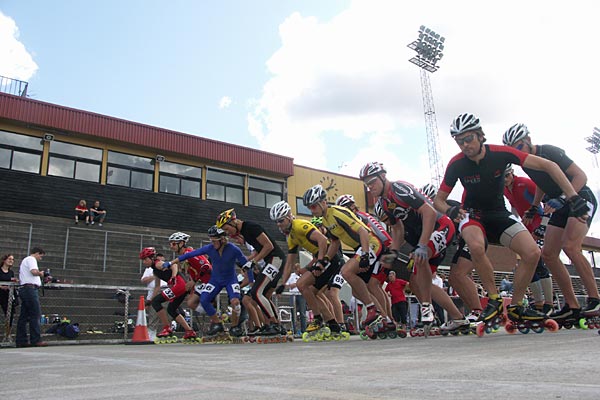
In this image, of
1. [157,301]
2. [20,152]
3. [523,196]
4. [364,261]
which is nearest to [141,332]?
[157,301]

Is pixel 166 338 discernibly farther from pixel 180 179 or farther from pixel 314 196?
pixel 180 179

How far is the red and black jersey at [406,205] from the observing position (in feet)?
21.2

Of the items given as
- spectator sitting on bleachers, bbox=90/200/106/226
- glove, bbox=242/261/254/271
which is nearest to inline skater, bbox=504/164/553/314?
glove, bbox=242/261/254/271

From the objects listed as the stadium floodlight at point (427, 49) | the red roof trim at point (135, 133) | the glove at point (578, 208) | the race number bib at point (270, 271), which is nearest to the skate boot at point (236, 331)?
the race number bib at point (270, 271)

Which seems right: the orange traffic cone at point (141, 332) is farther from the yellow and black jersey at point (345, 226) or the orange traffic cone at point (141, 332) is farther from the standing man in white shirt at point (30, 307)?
the yellow and black jersey at point (345, 226)

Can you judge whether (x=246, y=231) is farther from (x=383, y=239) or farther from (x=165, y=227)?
(x=165, y=227)

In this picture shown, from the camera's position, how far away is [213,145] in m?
28.5

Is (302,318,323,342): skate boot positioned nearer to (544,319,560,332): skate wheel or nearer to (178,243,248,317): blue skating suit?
(178,243,248,317): blue skating suit

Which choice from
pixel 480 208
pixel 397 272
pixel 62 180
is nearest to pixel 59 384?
pixel 480 208

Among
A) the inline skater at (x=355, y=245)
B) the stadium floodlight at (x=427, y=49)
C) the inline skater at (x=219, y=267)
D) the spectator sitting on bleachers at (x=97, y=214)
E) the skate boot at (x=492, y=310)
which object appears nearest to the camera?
the skate boot at (x=492, y=310)

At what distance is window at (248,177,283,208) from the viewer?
99.0 feet

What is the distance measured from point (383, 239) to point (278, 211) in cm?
182

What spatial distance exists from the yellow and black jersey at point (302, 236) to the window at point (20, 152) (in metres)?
18.1

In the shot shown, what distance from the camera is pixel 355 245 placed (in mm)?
8172
